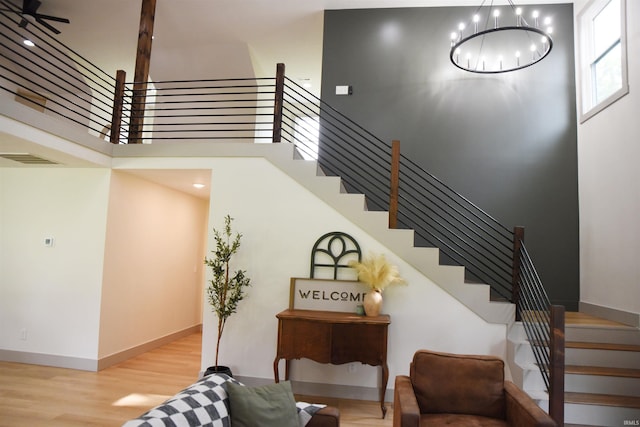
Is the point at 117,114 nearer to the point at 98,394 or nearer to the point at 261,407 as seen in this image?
the point at 98,394

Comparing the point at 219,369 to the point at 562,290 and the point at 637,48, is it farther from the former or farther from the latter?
the point at 637,48

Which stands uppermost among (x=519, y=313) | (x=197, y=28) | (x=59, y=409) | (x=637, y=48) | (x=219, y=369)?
(x=197, y=28)

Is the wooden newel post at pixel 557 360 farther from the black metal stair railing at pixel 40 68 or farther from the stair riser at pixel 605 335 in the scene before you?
the black metal stair railing at pixel 40 68

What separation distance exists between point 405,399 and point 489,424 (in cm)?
61

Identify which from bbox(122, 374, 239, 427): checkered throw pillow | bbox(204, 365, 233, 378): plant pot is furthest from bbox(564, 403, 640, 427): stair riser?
bbox(204, 365, 233, 378): plant pot

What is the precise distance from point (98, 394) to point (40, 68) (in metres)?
4.62

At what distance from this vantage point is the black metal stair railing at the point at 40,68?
4.18m

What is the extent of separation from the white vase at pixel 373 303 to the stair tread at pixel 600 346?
1.88m

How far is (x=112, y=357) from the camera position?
5.43 meters

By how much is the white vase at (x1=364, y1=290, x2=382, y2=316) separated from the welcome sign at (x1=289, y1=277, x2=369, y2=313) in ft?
0.68

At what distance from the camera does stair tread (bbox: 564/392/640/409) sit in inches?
146

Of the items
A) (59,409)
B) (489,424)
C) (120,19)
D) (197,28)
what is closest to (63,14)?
(120,19)

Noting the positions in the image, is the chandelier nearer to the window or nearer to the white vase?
the window

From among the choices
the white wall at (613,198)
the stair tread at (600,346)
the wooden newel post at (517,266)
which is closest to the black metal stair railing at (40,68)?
the wooden newel post at (517,266)
